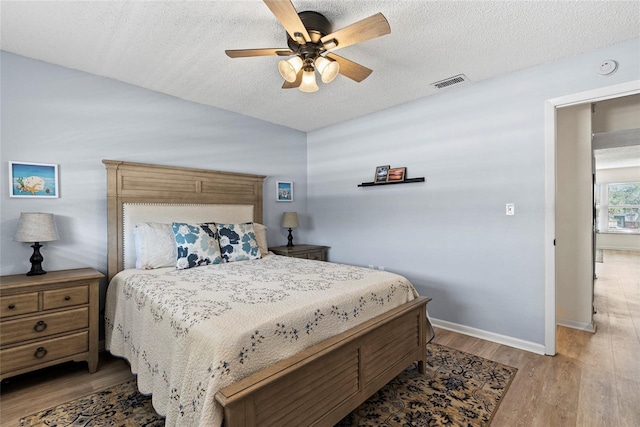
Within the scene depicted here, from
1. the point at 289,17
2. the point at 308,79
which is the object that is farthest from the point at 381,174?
the point at 289,17

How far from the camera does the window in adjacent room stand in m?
8.21

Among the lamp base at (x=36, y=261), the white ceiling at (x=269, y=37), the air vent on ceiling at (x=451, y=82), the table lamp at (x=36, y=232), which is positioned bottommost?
the lamp base at (x=36, y=261)

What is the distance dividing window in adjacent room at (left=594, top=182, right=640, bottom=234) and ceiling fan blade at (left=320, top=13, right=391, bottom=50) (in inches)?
379

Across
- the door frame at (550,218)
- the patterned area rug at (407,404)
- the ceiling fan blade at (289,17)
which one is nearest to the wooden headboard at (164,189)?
the patterned area rug at (407,404)

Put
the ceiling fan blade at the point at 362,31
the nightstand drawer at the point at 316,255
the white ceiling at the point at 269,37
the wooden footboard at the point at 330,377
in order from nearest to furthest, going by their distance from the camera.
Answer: the wooden footboard at the point at 330,377 → the ceiling fan blade at the point at 362,31 → the white ceiling at the point at 269,37 → the nightstand drawer at the point at 316,255

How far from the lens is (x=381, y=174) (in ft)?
12.3

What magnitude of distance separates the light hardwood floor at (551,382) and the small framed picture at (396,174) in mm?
1701

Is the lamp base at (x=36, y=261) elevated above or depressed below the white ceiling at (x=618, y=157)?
below

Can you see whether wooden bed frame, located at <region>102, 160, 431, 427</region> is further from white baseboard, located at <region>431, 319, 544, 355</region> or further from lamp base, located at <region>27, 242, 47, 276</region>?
white baseboard, located at <region>431, 319, 544, 355</region>

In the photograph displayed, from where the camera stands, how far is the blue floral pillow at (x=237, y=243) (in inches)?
118

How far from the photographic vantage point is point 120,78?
2863 millimetres

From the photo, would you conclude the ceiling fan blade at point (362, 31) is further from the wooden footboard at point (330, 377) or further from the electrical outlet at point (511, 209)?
the electrical outlet at point (511, 209)

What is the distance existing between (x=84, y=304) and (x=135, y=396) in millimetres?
815

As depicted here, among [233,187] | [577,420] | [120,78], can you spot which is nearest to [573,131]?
[577,420]
